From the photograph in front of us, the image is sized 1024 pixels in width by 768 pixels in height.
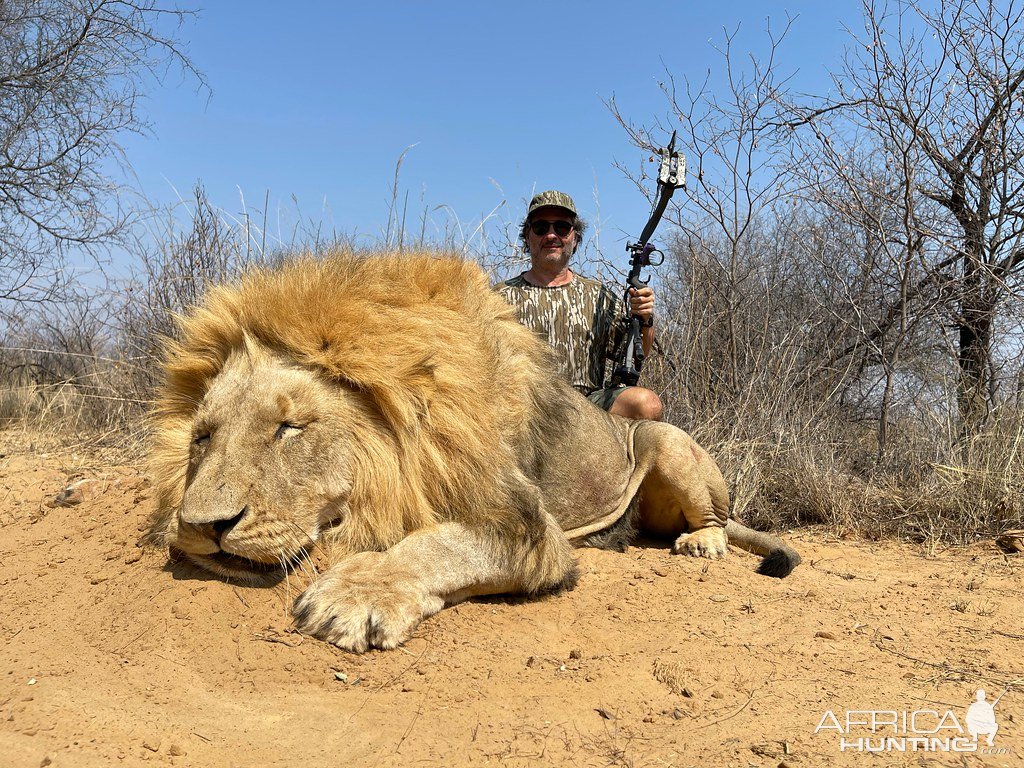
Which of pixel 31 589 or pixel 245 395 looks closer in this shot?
pixel 245 395

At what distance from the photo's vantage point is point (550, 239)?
557cm

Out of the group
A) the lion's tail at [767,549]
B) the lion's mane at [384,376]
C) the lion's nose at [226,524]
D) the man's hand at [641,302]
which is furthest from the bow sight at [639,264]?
the lion's nose at [226,524]

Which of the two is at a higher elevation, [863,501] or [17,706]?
[863,501]

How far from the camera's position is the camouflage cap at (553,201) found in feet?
18.1

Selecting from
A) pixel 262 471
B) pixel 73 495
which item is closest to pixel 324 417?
pixel 262 471

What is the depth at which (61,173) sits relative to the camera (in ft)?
27.3

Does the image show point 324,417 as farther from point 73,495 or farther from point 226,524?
point 73,495

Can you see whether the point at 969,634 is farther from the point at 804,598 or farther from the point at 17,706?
the point at 17,706

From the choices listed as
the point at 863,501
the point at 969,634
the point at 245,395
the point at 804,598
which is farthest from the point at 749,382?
the point at 245,395

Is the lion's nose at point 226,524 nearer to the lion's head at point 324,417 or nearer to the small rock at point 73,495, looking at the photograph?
the lion's head at point 324,417

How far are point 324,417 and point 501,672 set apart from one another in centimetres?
109

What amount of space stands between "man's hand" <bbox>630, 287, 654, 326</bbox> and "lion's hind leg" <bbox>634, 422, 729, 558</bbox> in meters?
1.07

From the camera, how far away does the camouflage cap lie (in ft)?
18.1

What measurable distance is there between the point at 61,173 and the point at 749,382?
780 centimetres
